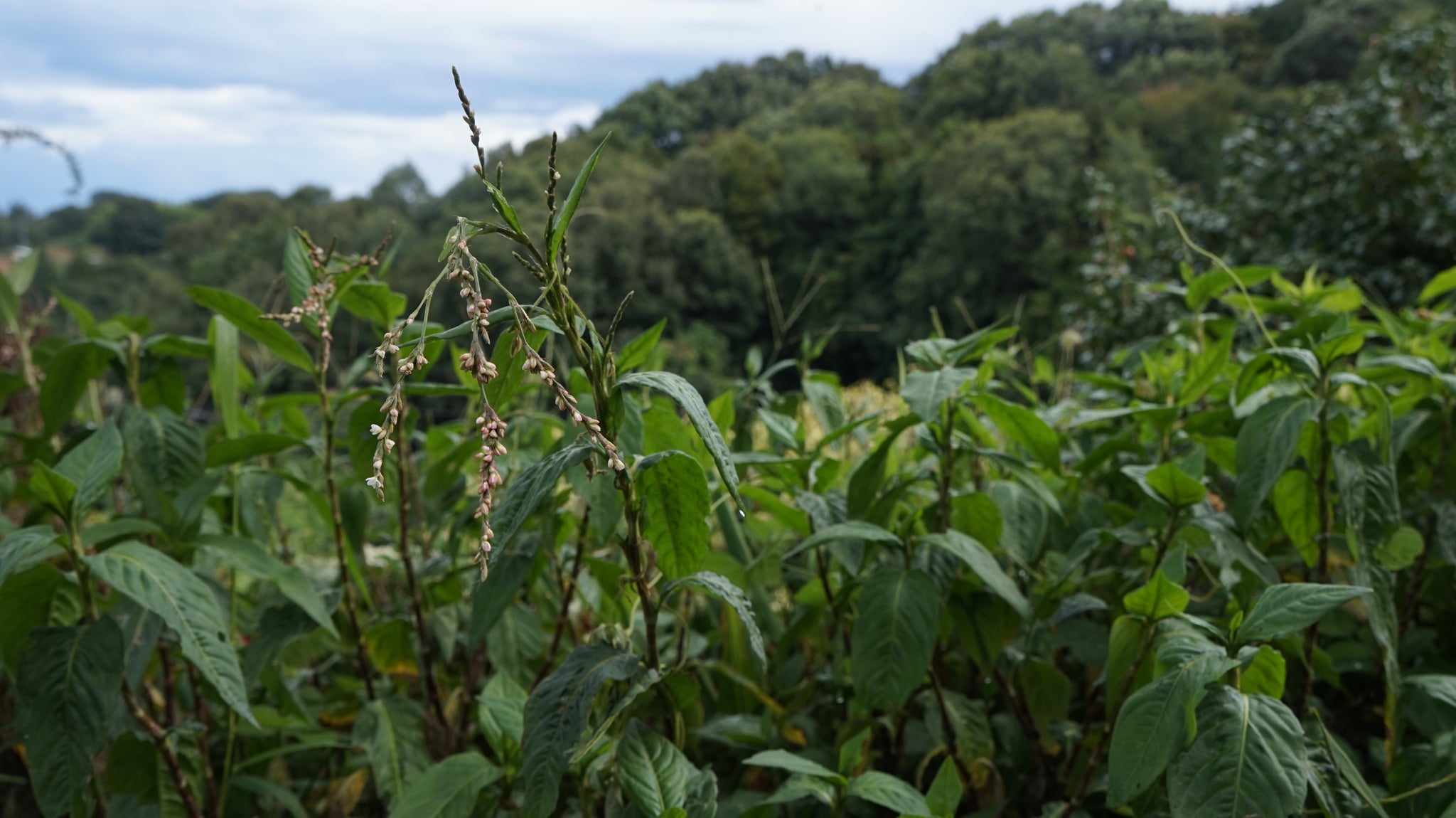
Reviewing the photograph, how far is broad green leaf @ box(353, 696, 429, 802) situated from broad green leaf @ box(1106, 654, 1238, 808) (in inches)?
23.6

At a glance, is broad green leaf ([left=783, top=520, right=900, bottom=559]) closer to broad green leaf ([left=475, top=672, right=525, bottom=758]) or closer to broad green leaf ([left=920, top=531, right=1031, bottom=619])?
broad green leaf ([left=920, top=531, right=1031, bottom=619])

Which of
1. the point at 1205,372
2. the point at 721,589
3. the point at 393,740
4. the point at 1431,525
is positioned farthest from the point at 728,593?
the point at 1431,525

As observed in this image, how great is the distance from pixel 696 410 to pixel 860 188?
32498 mm

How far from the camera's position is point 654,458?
23.8 inches

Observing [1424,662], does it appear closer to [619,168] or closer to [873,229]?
[873,229]

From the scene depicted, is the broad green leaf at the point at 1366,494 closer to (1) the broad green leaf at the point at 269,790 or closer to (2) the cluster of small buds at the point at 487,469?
(2) the cluster of small buds at the point at 487,469

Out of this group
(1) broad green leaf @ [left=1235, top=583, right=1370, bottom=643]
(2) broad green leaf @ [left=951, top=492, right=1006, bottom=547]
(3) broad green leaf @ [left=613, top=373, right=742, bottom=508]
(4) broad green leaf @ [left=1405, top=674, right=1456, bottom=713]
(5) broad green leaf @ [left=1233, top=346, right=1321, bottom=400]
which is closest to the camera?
(3) broad green leaf @ [left=613, top=373, right=742, bottom=508]

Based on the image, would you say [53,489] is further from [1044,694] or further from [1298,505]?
[1298,505]

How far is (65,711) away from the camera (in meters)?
0.77

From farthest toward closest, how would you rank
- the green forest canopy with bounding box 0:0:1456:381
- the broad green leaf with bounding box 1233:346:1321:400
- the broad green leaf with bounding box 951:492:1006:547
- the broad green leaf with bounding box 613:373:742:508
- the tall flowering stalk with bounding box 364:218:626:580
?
the green forest canopy with bounding box 0:0:1456:381, the broad green leaf with bounding box 951:492:1006:547, the broad green leaf with bounding box 1233:346:1321:400, the broad green leaf with bounding box 613:373:742:508, the tall flowering stalk with bounding box 364:218:626:580

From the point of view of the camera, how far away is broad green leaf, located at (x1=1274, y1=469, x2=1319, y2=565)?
92cm

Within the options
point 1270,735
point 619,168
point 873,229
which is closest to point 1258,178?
point 1270,735

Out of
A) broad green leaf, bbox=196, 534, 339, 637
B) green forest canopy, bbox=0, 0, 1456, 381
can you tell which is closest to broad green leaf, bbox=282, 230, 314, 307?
broad green leaf, bbox=196, 534, 339, 637

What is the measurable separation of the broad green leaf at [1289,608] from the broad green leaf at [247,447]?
31.5 inches
